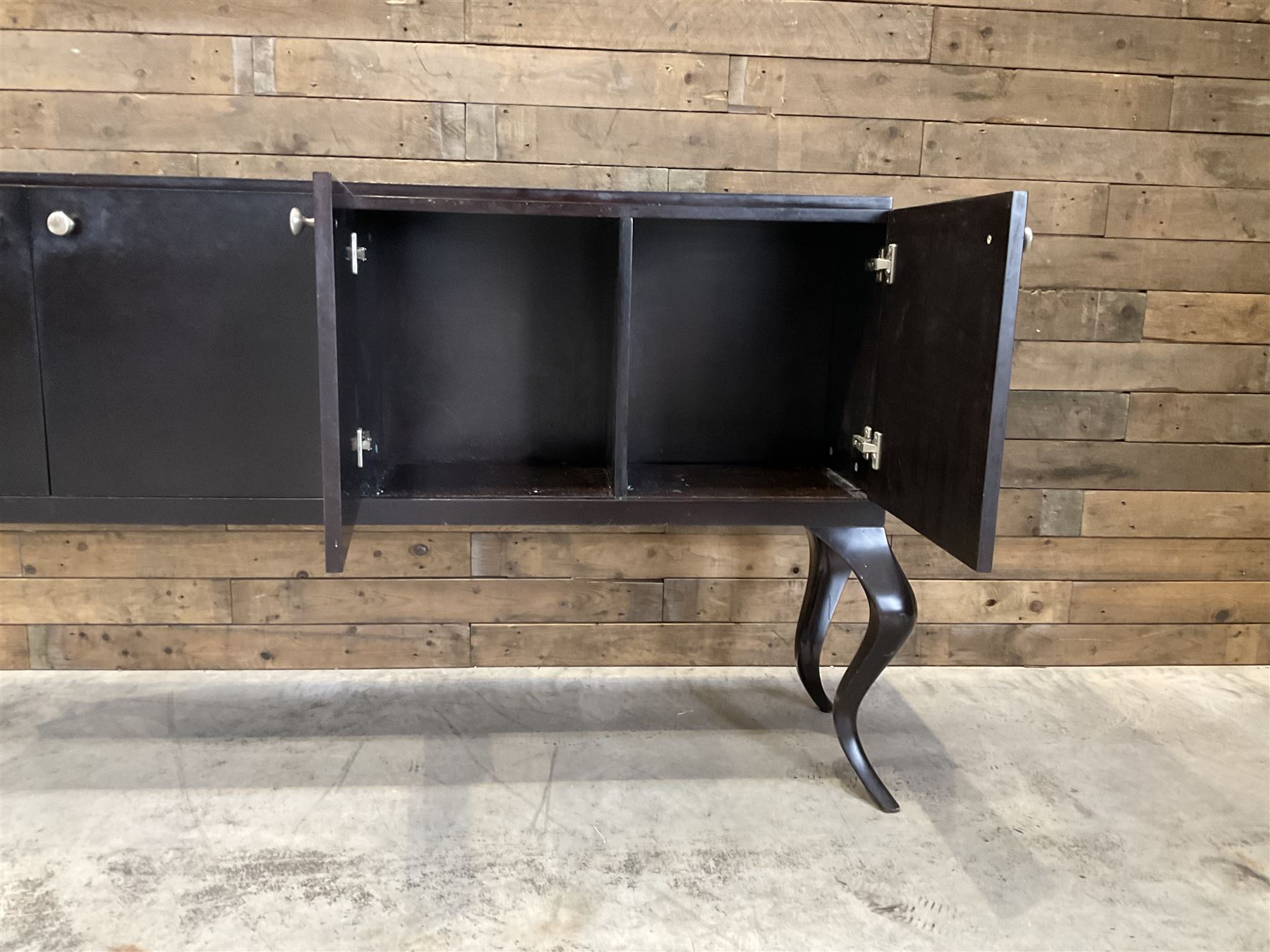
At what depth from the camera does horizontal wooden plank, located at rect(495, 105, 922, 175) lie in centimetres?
195

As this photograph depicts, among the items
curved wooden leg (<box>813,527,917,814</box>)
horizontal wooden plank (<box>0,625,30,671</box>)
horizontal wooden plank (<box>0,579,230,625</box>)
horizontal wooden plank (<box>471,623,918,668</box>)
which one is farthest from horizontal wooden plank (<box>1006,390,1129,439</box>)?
horizontal wooden plank (<box>0,625,30,671</box>)

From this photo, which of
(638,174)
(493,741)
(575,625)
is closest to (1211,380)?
(638,174)

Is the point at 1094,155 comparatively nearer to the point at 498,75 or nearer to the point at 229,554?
the point at 498,75

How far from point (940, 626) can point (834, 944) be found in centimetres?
108

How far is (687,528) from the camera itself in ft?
7.09

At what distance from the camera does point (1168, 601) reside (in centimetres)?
226

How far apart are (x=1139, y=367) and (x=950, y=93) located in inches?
29.6

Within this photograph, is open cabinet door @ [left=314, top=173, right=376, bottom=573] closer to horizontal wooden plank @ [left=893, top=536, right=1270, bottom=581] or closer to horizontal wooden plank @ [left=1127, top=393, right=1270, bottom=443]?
horizontal wooden plank @ [left=893, top=536, right=1270, bottom=581]

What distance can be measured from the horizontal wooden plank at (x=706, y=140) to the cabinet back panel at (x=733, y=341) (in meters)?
0.28

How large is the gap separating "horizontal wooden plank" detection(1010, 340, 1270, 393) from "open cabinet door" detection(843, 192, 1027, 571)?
2.41 feet

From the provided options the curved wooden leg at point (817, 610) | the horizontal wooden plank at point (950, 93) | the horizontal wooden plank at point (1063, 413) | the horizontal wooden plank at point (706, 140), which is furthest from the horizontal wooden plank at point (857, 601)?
the horizontal wooden plank at point (950, 93)

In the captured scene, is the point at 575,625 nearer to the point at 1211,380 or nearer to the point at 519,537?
the point at 519,537

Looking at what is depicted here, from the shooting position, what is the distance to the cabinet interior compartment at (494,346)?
1.74 meters

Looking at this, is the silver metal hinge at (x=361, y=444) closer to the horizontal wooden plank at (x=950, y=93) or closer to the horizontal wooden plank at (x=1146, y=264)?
the horizontal wooden plank at (x=950, y=93)
